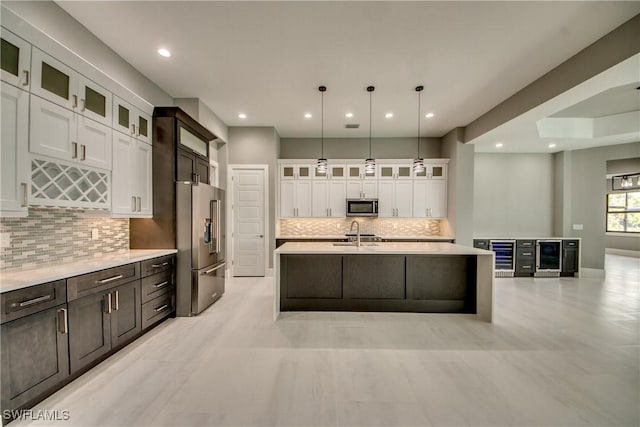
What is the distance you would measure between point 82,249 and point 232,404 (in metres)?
2.26

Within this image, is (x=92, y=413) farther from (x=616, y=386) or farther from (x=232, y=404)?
(x=616, y=386)

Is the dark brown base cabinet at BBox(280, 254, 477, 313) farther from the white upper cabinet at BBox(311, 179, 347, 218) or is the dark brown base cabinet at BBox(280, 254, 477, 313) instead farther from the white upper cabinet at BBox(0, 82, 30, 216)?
the white upper cabinet at BBox(0, 82, 30, 216)

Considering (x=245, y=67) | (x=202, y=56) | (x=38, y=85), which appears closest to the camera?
(x=38, y=85)

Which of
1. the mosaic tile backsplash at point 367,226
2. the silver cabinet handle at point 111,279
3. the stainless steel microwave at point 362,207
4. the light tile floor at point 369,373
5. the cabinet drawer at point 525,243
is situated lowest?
the light tile floor at point 369,373

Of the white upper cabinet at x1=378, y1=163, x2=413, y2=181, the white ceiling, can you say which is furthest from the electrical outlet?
the white upper cabinet at x1=378, y1=163, x2=413, y2=181

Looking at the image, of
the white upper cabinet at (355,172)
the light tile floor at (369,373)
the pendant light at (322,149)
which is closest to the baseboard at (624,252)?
the light tile floor at (369,373)

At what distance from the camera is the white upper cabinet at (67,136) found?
199 cm

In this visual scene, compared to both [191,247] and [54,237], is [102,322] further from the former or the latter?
[191,247]

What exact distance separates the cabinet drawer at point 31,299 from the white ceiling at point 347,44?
238cm

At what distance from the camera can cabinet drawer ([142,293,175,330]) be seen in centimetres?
289

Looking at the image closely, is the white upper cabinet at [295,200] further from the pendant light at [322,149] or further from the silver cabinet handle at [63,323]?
the silver cabinet handle at [63,323]

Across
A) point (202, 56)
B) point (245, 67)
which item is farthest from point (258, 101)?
point (202, 56)

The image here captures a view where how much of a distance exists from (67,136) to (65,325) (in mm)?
1544

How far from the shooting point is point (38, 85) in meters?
1.99
